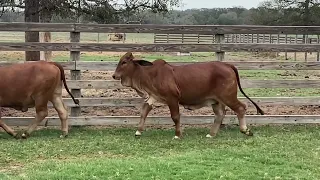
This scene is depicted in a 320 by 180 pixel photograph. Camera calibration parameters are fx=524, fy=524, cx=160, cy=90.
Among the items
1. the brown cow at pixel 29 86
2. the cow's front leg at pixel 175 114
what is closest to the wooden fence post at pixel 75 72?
the brown cow at pixel 29 86

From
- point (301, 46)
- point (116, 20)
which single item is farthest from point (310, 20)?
point (301, 46)

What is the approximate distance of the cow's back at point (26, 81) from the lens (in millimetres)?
8297

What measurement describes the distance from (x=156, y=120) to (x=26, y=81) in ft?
7.69

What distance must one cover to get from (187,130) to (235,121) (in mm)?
904

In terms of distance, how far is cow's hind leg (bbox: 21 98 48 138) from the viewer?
27.5ft

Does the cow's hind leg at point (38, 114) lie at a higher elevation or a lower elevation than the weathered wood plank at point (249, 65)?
lower

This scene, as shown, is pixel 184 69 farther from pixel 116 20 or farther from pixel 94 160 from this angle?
pixel 116 20

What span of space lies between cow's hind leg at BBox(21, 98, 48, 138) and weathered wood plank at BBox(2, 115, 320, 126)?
0.51 meters

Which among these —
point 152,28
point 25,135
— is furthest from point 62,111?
point 152,28

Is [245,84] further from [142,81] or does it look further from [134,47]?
[134,47]

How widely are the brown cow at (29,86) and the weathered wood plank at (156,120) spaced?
1.65 feet

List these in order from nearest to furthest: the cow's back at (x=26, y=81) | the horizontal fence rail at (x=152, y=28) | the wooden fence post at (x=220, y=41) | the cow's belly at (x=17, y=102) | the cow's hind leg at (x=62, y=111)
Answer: the cow's back at (x=26, y=81) → the cow's belly at (x=17, y=102) → the cow's hind leg at (x=62, y=111) → the horizontal fence rail at (x=152, y=28) → the wooden fence post at (x=220, y=41)

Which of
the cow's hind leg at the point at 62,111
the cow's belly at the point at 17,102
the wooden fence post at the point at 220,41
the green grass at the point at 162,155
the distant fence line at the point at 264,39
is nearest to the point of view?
the green grass at the point at 162,155

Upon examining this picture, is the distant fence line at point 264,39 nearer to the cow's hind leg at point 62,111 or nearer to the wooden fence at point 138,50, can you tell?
the wooden fence at point 138,50
